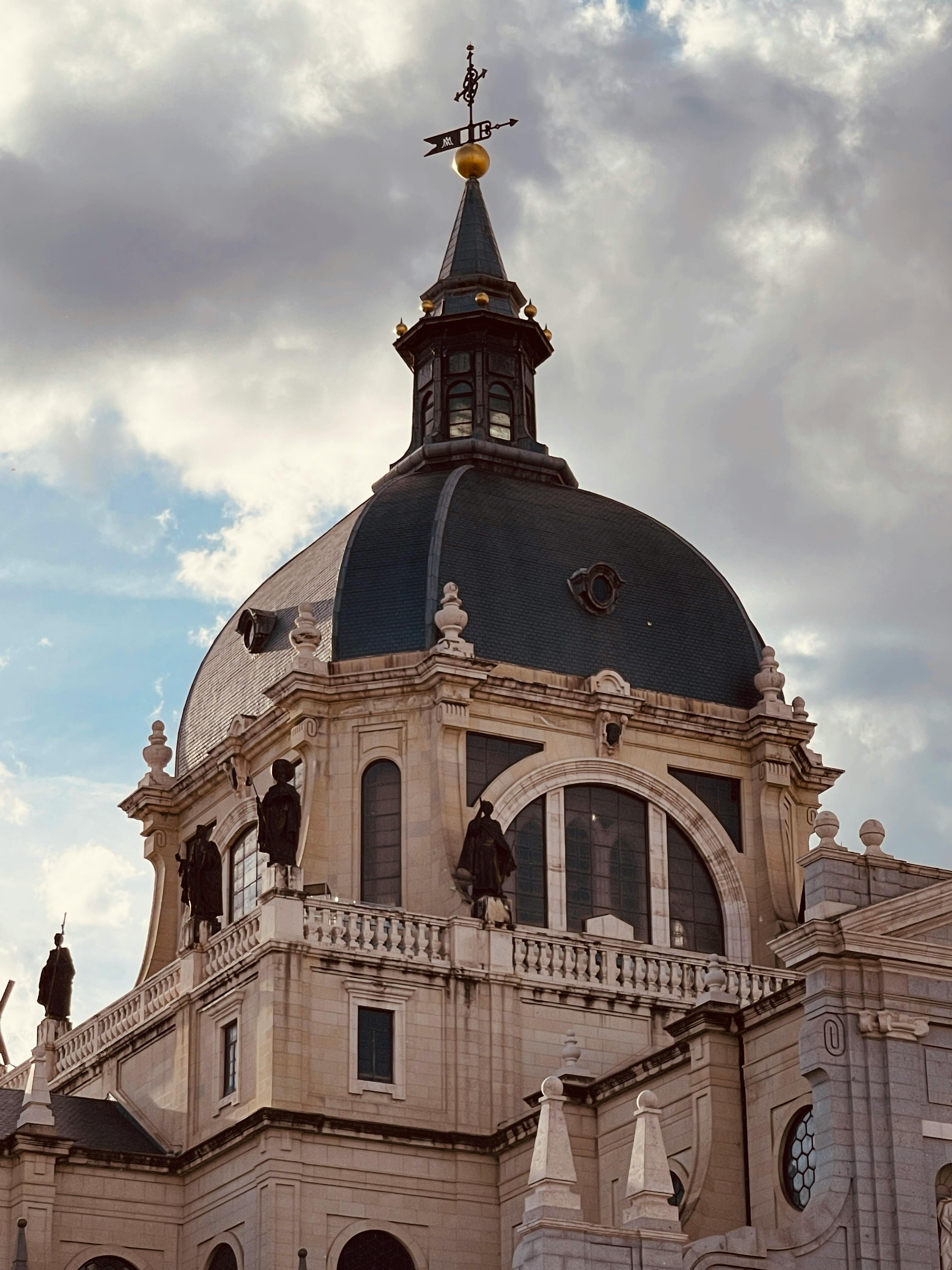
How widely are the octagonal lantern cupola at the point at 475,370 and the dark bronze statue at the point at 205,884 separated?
12967 millimetres

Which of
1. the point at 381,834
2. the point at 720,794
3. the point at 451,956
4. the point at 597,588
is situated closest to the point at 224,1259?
the point at 451,956

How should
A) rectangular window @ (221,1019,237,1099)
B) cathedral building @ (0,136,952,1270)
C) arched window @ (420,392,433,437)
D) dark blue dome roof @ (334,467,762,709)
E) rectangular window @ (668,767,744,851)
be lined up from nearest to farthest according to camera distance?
cathedral building @ (0,136,952,1270)
rectangular window @ (221,1019,237,1099)
dark blue dome roof @ (334,467,762,709)
rectangular window @ (668,767,744,851)
arched window @ (420,392,433,437)

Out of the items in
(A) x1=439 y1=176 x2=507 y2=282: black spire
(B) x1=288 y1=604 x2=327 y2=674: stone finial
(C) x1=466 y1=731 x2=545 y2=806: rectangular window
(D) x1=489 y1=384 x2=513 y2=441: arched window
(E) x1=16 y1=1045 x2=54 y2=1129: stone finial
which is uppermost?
(A) x1=439 y1=176 x2=507 y2=282: black spire

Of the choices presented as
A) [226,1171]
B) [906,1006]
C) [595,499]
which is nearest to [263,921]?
[226,1171]

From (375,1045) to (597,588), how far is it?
45.8ft

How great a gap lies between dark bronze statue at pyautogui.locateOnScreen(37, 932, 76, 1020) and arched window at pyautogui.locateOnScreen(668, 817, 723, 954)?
45.7 feet

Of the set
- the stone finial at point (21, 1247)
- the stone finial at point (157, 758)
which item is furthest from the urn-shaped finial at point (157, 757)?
the stone finial at point (21, 1247)

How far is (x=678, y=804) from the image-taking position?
57.6 m

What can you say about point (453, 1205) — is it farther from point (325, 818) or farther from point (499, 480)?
point (499, 480)

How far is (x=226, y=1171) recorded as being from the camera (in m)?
48.1

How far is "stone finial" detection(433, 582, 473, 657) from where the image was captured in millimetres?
55594

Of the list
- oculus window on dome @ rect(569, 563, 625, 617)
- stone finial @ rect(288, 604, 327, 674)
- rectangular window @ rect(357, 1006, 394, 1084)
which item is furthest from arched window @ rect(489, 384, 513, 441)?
rectangular window @ rect(357, 1006, 394, 1084)

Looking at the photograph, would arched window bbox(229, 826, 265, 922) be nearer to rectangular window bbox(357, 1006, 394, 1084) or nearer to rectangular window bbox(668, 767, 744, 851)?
rectangular window bbox(357, 1006, 394, 1084)

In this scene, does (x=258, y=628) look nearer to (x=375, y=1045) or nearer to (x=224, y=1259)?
(x=375, y=1045)
